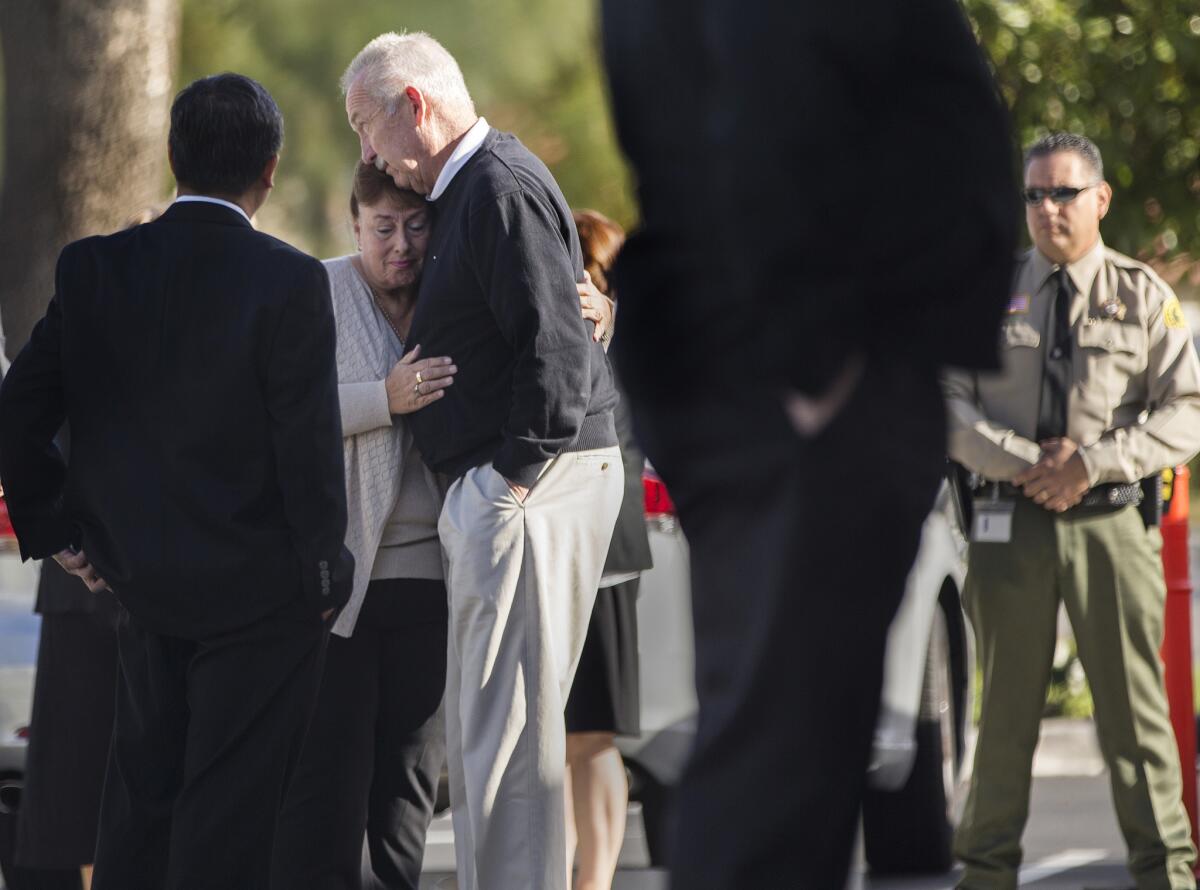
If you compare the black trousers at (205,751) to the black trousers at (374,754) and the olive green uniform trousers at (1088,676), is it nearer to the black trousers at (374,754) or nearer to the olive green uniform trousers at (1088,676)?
the black trousers at (374,754)

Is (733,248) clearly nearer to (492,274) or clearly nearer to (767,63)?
(767,63)

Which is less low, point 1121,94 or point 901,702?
point 1121,94

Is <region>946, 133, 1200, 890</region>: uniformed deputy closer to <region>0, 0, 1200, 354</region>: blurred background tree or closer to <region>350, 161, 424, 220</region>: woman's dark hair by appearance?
<region>0, 0, 1200, 354</region>: blurred background tree

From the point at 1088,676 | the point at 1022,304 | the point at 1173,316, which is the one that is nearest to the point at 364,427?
the point at 1022,304

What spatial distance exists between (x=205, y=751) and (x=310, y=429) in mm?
674

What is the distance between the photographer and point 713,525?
7.07 ft

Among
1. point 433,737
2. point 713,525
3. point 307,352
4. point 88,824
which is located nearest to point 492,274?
point 307,352

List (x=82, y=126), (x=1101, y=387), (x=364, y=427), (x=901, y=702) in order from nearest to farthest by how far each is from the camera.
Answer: (x=364, y=427) → (x=1101, y=387) → (x=901, y=702) → (x=82, y=126)

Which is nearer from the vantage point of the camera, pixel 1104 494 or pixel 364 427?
pixel 364 427

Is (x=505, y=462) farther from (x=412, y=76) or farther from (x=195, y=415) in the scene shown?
(x=412, y=76)

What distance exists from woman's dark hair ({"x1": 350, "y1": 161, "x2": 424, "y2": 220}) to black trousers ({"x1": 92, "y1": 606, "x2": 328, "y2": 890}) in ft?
4.13

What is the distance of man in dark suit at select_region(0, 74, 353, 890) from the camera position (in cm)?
395

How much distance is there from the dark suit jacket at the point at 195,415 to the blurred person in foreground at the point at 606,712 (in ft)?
3.79

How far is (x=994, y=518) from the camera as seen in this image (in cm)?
531
